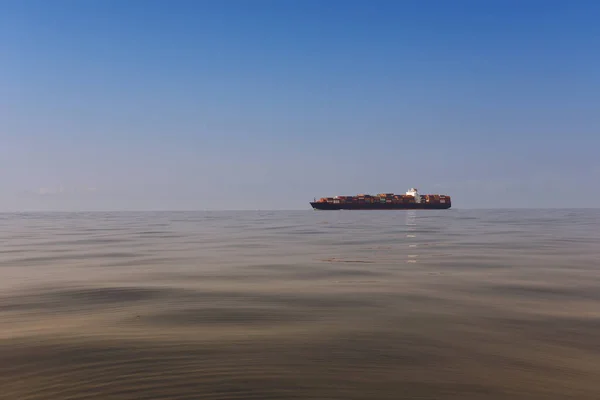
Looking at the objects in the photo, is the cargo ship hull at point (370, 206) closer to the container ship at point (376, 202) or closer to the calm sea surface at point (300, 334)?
the container ship at point (376, 202)

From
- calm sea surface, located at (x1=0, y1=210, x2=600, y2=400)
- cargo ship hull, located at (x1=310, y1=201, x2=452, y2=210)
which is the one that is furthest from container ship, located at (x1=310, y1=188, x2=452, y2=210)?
calm sea surface, located at (x1=0, y1=210, x2=600, y2=400)

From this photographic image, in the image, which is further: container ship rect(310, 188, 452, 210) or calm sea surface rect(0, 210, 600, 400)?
container ship rect(310, 188, 452, 210)

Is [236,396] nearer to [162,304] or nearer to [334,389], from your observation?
[334,389]

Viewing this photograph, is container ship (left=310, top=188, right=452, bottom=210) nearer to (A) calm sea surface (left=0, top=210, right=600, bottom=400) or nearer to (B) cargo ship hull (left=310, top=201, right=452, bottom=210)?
(B) cargo ship hull (left=310, top=201, right=452, bottom=210)

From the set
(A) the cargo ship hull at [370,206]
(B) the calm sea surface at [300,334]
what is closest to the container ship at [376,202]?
(A) the cargo ship hull at [370,206]

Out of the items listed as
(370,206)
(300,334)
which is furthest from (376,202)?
(300,334)

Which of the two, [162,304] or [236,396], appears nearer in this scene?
[236,396]

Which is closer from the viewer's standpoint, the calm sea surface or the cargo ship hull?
the calm sea surface

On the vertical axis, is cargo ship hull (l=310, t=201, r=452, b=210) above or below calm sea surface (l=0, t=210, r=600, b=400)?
above

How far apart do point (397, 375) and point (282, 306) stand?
342 centimetres

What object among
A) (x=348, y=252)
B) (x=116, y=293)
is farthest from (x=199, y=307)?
(x=348, y=252)

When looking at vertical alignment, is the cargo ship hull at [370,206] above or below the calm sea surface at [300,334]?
above

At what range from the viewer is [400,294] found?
8492mm

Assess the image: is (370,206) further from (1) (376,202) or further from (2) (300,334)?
(2) (300,334)
